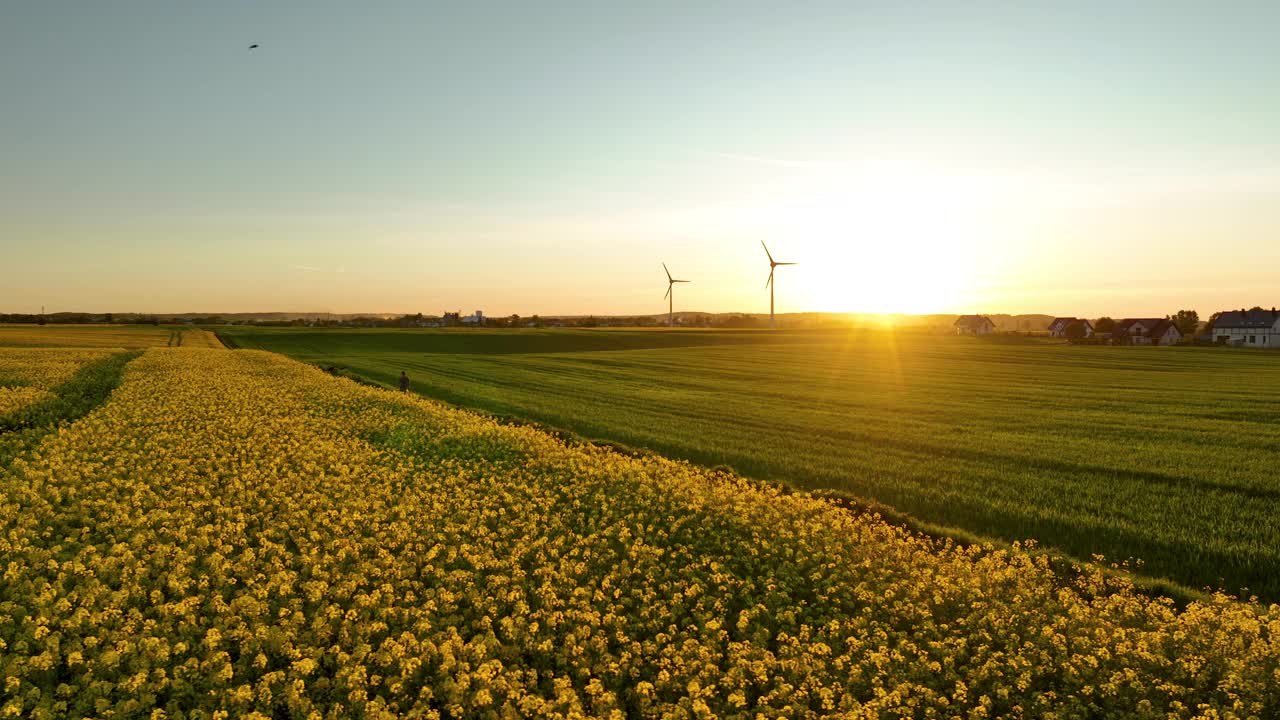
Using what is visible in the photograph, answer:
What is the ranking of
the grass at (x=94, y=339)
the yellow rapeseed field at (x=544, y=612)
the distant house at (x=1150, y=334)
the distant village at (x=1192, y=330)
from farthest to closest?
the distant house at (x=1150, y=334) < the distant village at (x=1192, y=330) < the grass at (x=94, y=339) < the yellow rapeseed field at (x=544, y=612)

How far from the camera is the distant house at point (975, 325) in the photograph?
16750cm

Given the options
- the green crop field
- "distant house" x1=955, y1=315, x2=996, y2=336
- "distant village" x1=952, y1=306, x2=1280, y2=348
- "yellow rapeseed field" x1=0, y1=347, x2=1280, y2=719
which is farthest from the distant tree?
"yellow rapeseed field" x1=0, y1=347, x2=1280, y2=719

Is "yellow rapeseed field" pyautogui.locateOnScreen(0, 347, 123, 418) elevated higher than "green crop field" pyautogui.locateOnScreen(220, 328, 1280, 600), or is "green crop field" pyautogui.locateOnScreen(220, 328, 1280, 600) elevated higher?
"yellow rapeseed field" pyautogui.locateOnScreen(0, 347, 123, 418)

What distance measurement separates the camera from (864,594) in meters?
10.4

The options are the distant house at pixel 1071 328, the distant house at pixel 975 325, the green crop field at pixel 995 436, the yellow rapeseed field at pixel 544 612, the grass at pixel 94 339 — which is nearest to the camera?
the yellow rapeseed field at pixel 544 612

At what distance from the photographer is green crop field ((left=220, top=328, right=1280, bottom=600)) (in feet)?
48.0

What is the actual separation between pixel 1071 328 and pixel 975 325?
33.5 metres

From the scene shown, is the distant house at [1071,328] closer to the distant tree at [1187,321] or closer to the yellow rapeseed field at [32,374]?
the distant tree at [1187,321]

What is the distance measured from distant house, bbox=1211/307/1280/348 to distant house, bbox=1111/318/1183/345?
6.88m

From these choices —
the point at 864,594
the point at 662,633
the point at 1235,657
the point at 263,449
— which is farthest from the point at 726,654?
the point at 263,449

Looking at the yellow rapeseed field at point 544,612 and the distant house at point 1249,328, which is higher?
the distant house at point 1249,328

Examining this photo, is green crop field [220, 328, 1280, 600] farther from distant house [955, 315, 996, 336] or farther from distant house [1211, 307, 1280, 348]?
distant house [955, 315, 996, 336]

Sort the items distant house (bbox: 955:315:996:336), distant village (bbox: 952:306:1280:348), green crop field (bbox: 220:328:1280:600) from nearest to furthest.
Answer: green crop field (bbox: 220:328:1280:600) → distant village (bbox: 952:306:1280:348) → distant house (bbox: 955:315:996:336)

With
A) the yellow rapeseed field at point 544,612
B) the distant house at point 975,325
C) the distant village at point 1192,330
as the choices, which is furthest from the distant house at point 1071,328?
the yellow rapeseed field at point 544,612
